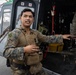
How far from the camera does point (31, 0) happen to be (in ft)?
17.7

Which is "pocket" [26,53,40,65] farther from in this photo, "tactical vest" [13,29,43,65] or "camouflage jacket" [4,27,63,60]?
"camouflage jacket" [4,27,63,60]

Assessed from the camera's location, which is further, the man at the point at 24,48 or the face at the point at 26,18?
the face at the point at 26,18

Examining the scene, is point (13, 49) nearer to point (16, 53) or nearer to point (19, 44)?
point (16, 53)

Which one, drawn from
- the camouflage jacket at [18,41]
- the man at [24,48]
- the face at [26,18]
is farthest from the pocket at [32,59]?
the face at [26,18]

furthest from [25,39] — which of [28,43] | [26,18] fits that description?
[26,18]

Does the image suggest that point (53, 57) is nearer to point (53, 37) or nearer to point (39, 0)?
point (39, 0)

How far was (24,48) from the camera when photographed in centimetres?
306

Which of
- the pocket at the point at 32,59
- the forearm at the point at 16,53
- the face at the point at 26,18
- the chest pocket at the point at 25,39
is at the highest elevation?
the face at the point at 26,18

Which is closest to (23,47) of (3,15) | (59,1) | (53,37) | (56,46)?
(53,37)

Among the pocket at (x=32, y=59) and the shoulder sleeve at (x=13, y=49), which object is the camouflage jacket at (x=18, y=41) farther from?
the pocket at (x=32, y=59)

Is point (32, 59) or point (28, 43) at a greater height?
point (28, 43)

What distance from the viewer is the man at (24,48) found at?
10.2ft

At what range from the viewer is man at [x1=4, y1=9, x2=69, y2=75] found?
310 cm

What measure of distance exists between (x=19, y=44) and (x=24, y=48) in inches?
11.5
